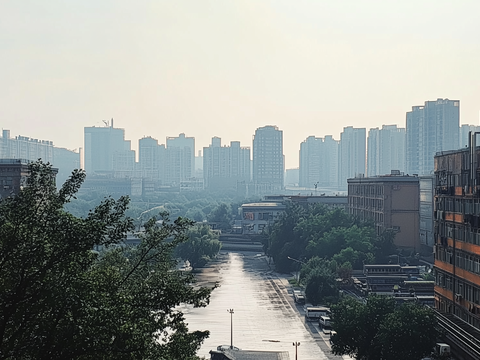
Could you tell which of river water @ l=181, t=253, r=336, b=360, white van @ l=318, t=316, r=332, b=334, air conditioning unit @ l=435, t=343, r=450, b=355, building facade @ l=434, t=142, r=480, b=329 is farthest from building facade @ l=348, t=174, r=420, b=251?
air conditioning unit @ l=435, t=343, r=450, b=355

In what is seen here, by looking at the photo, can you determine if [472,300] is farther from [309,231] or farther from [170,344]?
[309,231]

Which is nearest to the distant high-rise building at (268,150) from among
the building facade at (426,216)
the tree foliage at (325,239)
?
the tree foliage at (325,239)

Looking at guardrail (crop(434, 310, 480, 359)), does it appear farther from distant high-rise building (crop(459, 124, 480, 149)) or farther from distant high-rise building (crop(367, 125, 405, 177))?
distant high-rise building (crop(367, 125, 405, 177))

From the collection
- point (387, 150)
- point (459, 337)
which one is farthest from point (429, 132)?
point (459, 337)

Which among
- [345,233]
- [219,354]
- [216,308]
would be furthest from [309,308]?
[345,233]

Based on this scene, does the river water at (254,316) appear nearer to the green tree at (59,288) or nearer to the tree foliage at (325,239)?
the tree foliage at (325,239)

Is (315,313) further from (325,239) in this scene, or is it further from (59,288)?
(59,288)
